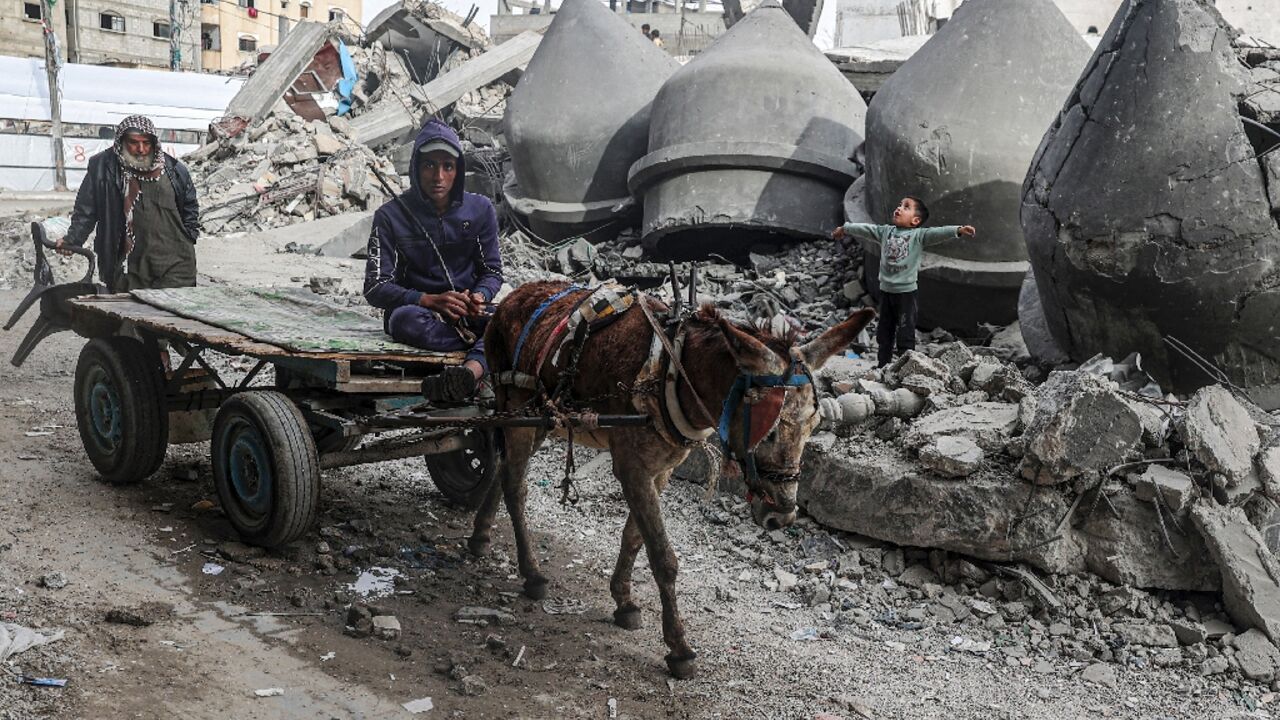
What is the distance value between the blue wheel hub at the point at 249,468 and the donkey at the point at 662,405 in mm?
987

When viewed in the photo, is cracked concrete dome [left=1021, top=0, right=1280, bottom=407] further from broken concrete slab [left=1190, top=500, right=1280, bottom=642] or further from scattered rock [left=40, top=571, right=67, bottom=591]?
scattered rock [left=40, top=571, right=67, bottom=591]

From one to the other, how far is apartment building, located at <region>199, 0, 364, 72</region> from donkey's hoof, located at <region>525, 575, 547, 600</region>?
1633 inches

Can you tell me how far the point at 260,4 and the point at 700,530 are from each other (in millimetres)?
47584

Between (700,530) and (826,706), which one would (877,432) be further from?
(826,706)

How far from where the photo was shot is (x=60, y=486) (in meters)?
5.42

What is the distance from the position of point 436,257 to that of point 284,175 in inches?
538

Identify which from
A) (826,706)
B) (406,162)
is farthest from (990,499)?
(406,162)

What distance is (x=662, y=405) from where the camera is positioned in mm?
3832

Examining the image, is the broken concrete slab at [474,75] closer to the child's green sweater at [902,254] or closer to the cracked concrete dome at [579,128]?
the cracked concrete dome at [579,128]

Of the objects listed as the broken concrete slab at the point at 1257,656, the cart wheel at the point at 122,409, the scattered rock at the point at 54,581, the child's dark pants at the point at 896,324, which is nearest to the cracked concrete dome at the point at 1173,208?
the child's dark pants at the point at 896,324

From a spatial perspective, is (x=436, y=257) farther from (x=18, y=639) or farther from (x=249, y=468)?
(x=18, y=639)

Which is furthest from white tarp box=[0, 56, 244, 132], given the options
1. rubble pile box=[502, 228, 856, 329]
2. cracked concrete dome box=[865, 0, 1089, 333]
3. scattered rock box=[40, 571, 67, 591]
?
scattered rock box=[40, 571, 67, 591]

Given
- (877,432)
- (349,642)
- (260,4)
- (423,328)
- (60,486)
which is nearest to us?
(349,642)

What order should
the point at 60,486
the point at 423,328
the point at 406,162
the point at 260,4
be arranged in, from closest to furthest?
the point at 423,328 → the point at 60,486 → the point at 406,162 → the point at 260,4
